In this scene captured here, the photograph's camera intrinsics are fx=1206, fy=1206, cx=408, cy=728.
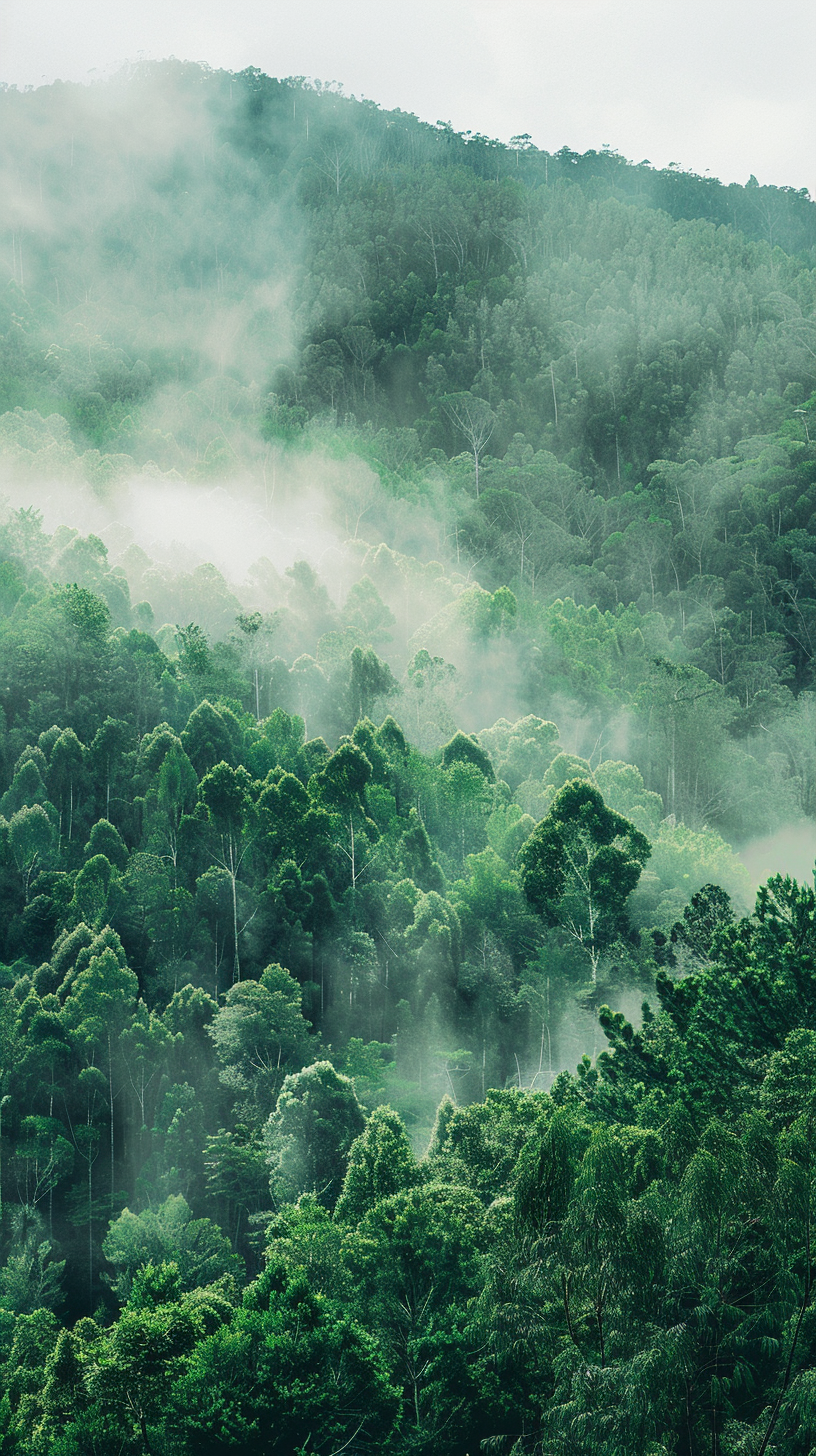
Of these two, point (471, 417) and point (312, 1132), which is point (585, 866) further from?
point (471, 417)

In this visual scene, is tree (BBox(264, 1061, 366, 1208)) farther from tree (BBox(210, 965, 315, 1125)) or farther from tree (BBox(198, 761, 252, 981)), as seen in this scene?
tree (BBox(198, 761, 252, 981))

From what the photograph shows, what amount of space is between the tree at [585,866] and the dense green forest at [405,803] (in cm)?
19

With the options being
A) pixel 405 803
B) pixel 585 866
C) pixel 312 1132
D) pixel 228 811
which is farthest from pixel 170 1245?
pixel 405 803

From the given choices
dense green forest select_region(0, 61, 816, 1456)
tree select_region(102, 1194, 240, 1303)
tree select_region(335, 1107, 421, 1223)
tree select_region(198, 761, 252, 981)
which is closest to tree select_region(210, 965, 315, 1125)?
dense green forest select_region(0, 61, 816, 1456)

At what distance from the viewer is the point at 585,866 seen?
1997 inches

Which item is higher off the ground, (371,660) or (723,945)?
(371,660)

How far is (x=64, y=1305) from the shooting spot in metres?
43.8

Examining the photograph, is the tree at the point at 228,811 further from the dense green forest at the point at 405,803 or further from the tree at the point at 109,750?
the tree at the point at 109,750

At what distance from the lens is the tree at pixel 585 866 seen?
5006 cm

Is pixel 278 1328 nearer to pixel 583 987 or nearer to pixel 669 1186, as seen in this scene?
pixel 669 1186

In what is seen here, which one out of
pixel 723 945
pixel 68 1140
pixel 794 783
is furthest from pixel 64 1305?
pixel 794 783

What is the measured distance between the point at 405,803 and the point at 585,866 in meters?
15.2

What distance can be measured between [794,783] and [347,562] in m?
38.8

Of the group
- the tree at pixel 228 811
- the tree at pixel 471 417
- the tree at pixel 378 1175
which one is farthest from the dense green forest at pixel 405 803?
the tree at pixel 471 417
